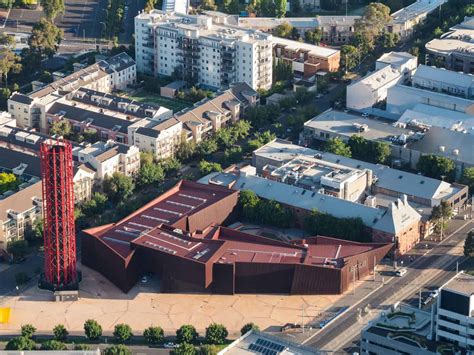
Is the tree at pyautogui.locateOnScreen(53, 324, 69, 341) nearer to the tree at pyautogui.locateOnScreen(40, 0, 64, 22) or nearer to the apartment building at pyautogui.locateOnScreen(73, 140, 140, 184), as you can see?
the apartment building at pyautogui.locateOnScreen(73, 140, 140, 184)

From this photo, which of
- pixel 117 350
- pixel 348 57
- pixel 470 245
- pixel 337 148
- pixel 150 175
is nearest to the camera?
pixel 117 350

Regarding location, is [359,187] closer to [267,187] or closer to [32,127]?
[267,187]

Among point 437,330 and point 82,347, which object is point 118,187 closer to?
point 82,347

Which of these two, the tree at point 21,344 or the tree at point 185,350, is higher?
the tree at point 185,350

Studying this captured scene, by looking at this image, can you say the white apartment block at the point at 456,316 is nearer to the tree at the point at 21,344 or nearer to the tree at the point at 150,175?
the tree at the point at 21,344

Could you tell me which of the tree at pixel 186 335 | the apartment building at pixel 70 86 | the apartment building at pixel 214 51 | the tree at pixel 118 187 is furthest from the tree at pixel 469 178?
the apartment building at pixel 70 86

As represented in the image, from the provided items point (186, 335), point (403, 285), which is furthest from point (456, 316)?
point (186, 335)
